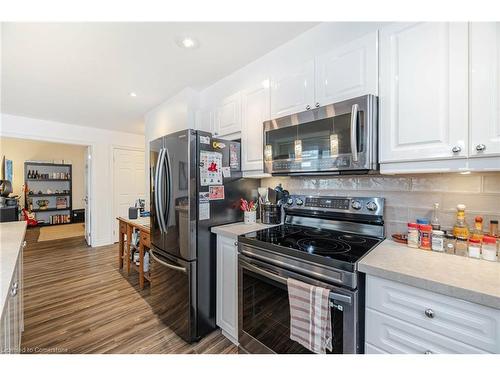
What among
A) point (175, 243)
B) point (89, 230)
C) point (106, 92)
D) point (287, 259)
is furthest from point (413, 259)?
point (89, 230)

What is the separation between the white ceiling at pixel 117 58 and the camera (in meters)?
1.72

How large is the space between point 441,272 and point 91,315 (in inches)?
109

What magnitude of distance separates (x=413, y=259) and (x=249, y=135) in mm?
1450

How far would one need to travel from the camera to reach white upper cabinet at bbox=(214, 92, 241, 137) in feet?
6.91

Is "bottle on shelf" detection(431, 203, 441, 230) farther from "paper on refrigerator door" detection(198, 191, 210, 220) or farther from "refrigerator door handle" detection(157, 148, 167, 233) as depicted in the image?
"refrigerator door handle" detection(157, 148, 167, 233)

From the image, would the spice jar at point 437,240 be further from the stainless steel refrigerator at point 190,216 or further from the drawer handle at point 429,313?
the stainless steel refrigerator at point 190,216

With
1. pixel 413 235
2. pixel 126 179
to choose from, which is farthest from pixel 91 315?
pixel 126 179

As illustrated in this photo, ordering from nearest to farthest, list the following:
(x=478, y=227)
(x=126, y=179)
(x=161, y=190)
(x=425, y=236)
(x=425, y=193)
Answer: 1. (x=478, y=227)
2. (x=425, y=236)
3. (x=425, y=193)
4. (x=161, y=190)
5. (x=126, y=179)

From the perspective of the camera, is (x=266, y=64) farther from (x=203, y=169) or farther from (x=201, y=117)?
(x=203, y=169)

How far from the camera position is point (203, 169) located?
1795mm

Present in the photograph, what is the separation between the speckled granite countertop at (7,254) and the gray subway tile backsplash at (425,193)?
6.19ft

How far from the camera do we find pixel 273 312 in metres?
1.37

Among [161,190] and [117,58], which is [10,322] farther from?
[117,58]
